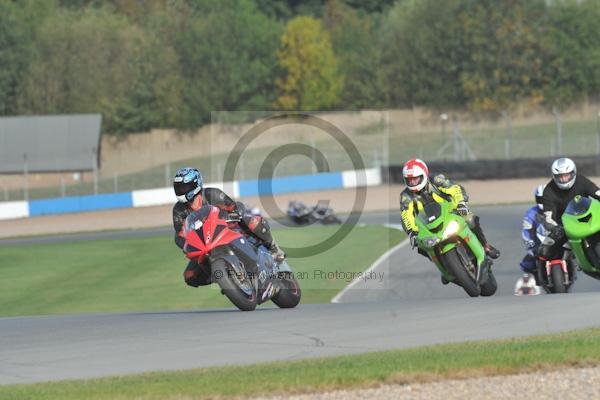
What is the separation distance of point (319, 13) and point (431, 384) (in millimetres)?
83293

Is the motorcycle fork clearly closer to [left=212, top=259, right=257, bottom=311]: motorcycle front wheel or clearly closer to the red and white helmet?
the red and white helmet

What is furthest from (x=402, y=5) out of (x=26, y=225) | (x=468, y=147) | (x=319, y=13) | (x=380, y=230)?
(x=380, y=230)

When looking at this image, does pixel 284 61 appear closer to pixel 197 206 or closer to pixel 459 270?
pixel 459 270

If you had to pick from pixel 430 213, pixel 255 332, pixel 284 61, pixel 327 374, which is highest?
pixel 284 61

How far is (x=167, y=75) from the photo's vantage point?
73.4 metres

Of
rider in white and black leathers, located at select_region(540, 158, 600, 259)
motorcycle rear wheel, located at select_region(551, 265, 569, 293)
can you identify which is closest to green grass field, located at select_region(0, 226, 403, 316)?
motorcycle rear wheel, located at select_region(551, 265, 569, 293)

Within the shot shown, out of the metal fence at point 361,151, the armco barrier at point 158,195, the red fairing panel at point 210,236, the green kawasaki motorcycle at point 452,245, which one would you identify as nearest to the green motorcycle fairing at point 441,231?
the green kawasaki motorcycle at point 452,245

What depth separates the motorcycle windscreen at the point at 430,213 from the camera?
13.6 metres

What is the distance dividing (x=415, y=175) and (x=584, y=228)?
1983mm

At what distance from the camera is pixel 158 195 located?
46500 millimetres

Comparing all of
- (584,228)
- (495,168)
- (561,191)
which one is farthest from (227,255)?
(495,168)

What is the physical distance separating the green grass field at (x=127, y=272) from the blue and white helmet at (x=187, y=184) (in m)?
8.51

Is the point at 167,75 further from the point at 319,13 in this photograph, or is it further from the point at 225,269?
the point at 225,269

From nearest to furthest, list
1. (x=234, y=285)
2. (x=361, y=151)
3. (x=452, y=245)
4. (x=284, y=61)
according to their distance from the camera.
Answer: (x=234, y=285)
(x=452, y=245)
(x=361, y=151)
(x=284, y=61)
